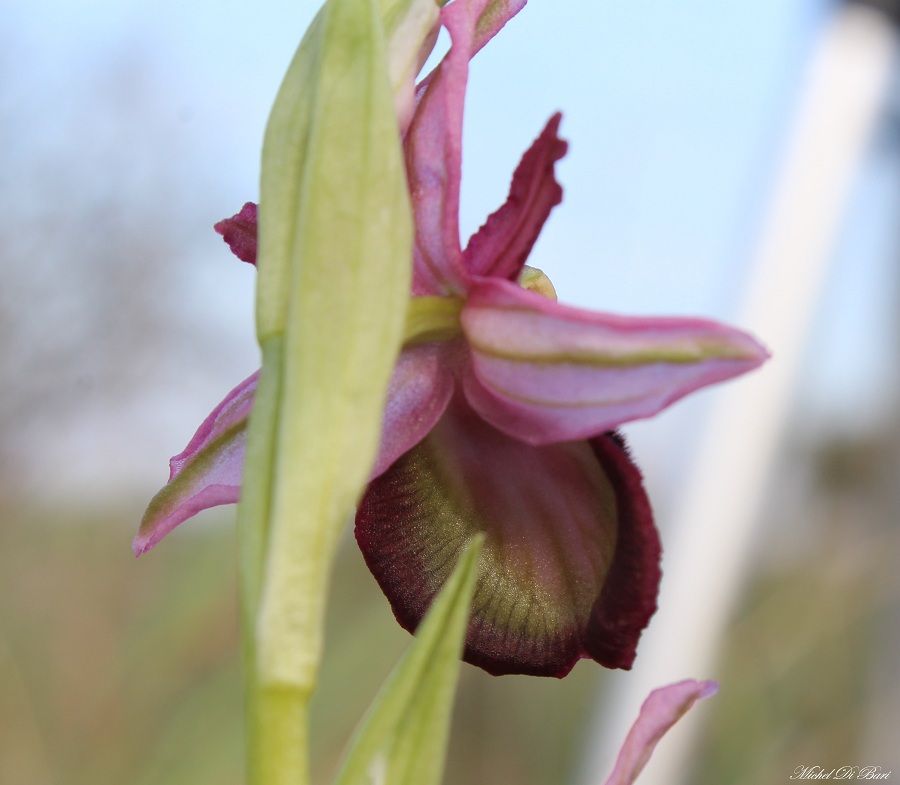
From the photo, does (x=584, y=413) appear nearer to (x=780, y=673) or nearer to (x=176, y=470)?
(x=176, y=470)

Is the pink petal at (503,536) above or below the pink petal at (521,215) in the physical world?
below

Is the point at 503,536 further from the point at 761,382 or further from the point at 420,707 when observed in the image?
the point at 761,382

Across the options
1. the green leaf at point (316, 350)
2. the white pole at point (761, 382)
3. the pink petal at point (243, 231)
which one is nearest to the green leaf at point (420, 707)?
the green leaf at point (316, 350)

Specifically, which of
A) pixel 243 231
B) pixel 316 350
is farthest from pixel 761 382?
pixel 316 350

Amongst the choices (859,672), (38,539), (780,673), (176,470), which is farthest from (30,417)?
(859,672)

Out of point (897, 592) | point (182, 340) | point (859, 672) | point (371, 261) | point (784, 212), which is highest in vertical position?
point (784, 212)

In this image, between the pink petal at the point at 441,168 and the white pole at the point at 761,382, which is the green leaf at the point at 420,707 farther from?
the white pole at the point at 761,382

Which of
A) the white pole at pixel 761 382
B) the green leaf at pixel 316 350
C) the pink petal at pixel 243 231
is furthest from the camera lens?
the white pole at pixel 761 382

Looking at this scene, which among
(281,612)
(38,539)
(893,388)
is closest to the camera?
(281,612)
